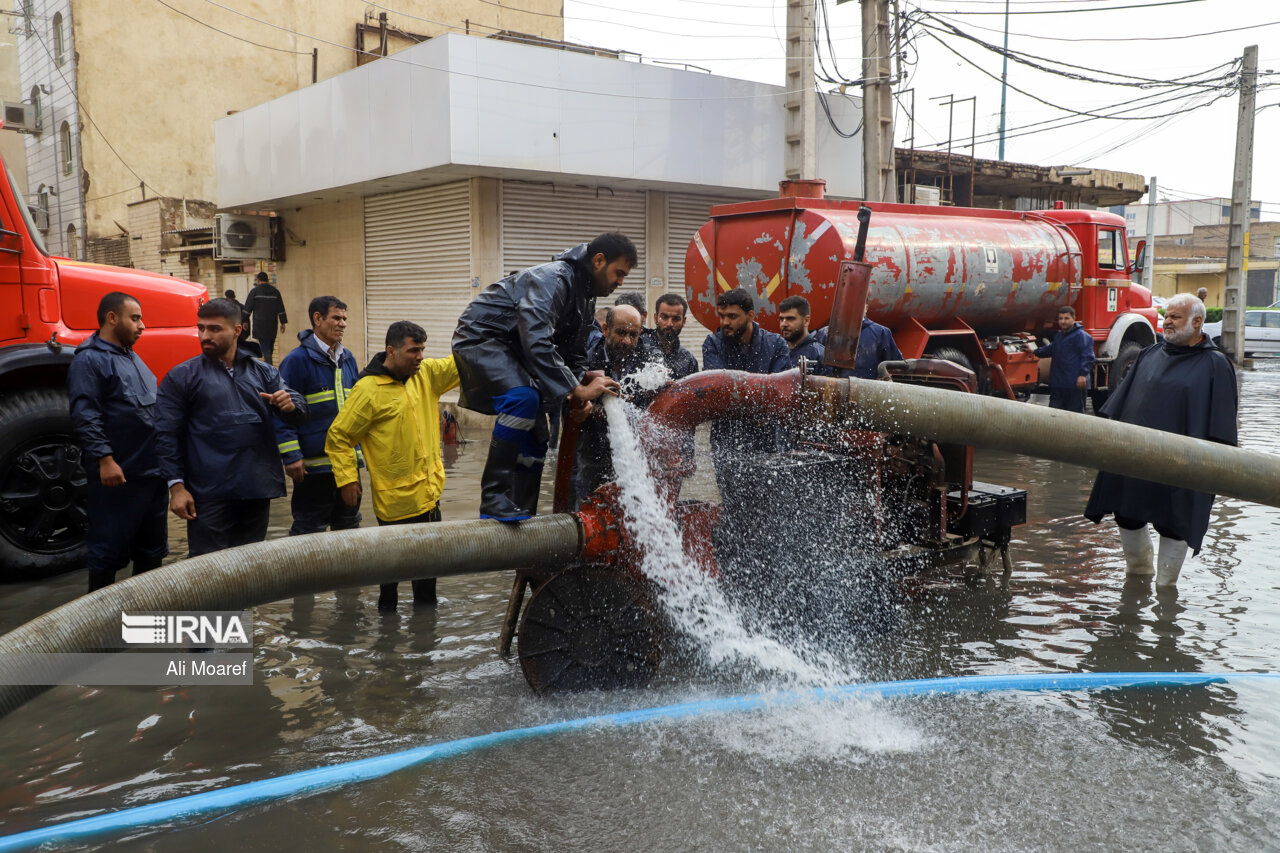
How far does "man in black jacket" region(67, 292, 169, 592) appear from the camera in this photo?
459cm

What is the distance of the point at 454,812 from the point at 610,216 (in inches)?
491

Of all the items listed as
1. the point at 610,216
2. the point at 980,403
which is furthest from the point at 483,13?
the point at 980,403

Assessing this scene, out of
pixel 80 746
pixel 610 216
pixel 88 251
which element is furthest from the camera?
pixel 88 251

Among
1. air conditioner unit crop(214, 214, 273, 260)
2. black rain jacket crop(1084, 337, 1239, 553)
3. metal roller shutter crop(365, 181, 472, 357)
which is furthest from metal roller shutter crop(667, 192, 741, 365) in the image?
black rain jacket crop(1084, 337, 1239, 553)

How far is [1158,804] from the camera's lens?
10.5 feet

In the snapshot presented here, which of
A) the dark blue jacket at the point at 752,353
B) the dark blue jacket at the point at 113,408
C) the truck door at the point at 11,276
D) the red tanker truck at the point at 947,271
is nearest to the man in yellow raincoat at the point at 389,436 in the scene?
the dark blue jacket at the point at 113,408

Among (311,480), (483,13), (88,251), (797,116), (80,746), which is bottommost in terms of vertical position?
(80,746)

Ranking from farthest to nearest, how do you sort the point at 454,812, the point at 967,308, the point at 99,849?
the point at 967,308
the point at 454,812
the point at 99,849

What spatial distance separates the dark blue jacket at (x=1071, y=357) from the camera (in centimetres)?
1057

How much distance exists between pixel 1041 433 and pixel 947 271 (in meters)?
7.36

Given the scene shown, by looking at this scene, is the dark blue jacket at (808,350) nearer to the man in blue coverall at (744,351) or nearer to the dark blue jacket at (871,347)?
the man in blue coverall at (744,351)

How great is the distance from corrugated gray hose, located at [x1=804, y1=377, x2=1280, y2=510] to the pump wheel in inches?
44.7

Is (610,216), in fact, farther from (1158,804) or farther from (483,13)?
(1158,804)

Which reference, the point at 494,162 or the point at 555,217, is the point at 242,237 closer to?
the point at 555,217
